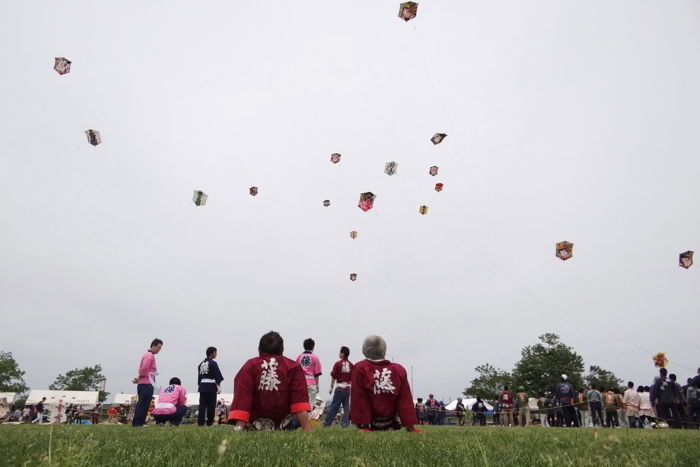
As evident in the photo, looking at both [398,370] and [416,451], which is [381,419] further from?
[416,451]

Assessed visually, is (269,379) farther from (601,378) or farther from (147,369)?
(601,378)

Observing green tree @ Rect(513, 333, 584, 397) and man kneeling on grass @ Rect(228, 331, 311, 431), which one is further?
green tree @ Rect(513, 333, 584, 397)

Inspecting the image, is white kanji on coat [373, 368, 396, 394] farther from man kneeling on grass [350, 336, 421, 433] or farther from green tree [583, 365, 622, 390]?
green tree [583, 365, 622, 390]

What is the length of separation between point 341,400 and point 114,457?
36.7 ft

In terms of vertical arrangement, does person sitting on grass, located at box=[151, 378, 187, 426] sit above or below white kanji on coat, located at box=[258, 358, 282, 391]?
below

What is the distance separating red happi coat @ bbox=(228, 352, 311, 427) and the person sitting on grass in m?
8.32

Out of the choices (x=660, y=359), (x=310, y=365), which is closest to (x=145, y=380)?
(x=310, y=365)

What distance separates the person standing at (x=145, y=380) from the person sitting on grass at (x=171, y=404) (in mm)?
887

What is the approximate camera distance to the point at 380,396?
6.96m

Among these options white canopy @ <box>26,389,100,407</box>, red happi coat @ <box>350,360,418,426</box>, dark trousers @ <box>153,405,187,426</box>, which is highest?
red happi coat @ <box>350,360,418,426</box>

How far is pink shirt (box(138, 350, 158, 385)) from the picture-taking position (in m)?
11.8

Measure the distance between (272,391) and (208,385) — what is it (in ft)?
23.7

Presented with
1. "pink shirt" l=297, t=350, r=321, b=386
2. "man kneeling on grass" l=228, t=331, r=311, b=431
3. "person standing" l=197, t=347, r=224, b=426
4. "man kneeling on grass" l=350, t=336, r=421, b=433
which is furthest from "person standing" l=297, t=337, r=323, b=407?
"man kneeling on grass" l=228, t=331, r=311, b=431

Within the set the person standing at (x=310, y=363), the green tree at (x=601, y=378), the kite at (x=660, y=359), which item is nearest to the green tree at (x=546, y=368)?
the green tree at (x=601, y=378)
